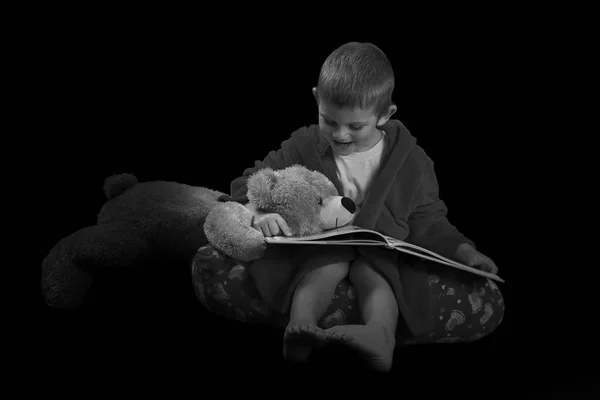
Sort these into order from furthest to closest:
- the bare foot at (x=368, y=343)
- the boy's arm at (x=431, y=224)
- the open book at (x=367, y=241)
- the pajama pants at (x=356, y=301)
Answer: the boy's arm at (x=431, y=224)
the pajama pants at (x=356, y=301)
the open book at (x=367, y=241)
the bare foot at (x=368, y=343)

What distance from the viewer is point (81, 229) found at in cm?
364

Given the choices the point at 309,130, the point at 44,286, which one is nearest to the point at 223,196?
the point at 309,130

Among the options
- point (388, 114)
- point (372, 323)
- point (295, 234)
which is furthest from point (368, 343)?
point (388, 114)

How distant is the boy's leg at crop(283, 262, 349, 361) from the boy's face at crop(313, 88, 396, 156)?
1.30 feet

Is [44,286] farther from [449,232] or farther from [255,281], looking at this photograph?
[449,232]

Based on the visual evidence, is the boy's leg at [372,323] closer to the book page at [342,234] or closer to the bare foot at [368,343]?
the bare foot at [368,343]

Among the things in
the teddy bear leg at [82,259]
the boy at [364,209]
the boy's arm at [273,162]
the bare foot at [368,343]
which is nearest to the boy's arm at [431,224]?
the boy at [364,209]

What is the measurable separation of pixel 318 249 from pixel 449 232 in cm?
46

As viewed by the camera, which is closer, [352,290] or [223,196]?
[352,290]

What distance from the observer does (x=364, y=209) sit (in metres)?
3.42

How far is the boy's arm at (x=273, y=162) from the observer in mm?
3537

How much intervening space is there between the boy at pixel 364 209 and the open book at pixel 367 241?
0.09 meters

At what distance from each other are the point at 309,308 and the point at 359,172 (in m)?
0.54

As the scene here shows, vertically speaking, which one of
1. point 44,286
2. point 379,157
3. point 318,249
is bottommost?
point 44,286
